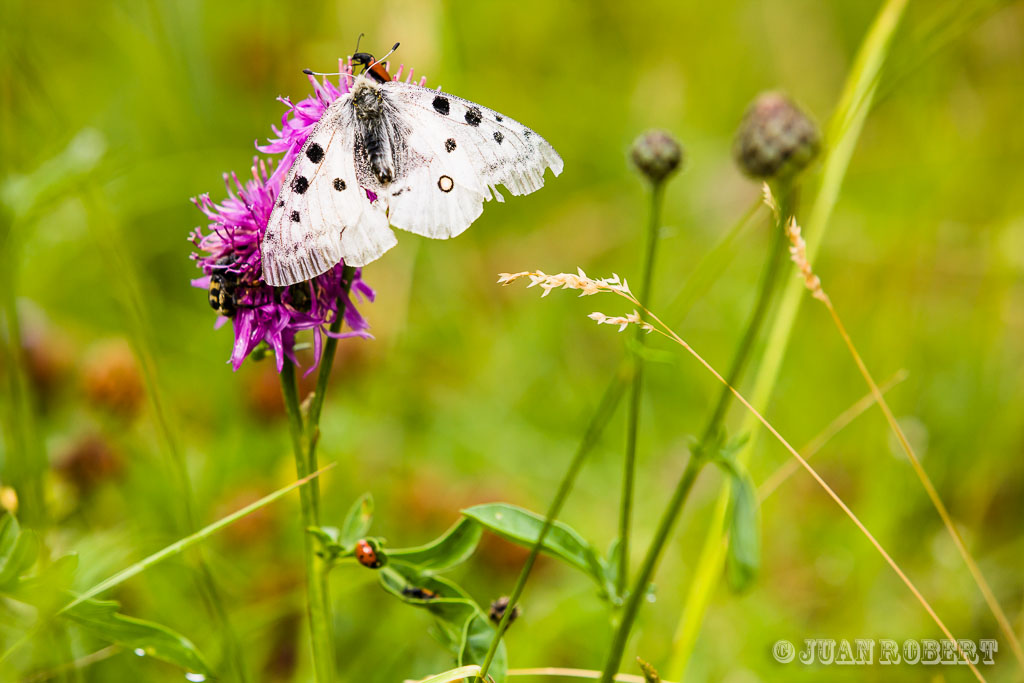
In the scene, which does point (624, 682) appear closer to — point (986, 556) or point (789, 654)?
point (789, 654)

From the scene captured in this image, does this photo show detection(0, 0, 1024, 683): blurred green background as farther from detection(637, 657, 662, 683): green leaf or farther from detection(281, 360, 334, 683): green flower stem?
detection(637, 657, 662, 683): green leaf

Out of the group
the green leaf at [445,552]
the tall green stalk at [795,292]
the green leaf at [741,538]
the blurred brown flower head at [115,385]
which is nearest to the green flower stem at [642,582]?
the green leaf at [741,538]

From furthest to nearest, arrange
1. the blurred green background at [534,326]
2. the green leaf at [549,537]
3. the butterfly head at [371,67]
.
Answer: the blurred green background at [534,326] < the butterfly head at [371,67] < the green leaf at [549,537]

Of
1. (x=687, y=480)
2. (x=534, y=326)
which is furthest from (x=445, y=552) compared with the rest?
(x=534, y=326)

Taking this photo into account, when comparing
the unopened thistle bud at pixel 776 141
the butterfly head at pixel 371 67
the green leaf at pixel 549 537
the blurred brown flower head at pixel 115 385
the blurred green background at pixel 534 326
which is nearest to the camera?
the green leaf at pixel 549 537

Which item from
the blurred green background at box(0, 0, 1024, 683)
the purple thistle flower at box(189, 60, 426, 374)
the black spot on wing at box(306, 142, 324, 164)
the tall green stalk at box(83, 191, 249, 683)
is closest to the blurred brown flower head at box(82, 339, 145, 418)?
the blurred green background at box(0, 0, 1024, 683)

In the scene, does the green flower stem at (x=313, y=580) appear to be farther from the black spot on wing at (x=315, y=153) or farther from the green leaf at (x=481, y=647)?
the black spot on wing at (x=315, y=153)

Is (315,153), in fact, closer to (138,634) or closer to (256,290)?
(256,290)

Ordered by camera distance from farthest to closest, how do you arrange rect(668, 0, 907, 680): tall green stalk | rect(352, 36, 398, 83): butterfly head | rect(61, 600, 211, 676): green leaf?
rect(668, 0, 907, 680): tall green stalk, rect(352, 36, 398, 83): butterfly head, rect(61, 600, 211, 676): green leaf
